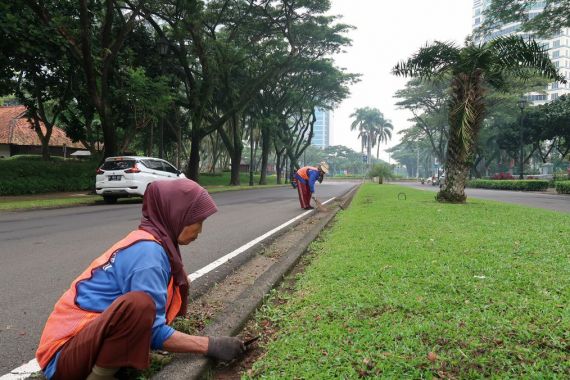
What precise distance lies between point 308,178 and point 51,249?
23.1ft

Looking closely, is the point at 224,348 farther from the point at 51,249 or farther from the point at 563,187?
the point at 563,187

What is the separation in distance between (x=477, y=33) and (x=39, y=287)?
22.8 m

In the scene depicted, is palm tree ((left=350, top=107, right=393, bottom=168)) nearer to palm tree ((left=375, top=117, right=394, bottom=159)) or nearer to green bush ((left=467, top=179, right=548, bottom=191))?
palm tree ((left=375, top=117, right=394, bottom=159))

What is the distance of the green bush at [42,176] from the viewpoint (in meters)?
17.7

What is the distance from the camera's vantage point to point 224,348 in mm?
2543

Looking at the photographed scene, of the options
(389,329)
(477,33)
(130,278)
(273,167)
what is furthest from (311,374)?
(273,167)

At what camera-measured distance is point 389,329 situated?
2855 millimetres

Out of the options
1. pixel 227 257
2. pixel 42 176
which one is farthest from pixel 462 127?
pixel 42 176

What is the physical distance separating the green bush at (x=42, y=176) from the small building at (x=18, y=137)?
14086mm

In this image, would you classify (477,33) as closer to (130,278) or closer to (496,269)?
(496,269)

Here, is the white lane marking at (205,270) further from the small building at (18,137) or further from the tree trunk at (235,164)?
the small building at (18,137)

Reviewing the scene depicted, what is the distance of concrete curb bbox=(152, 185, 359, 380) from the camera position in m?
2.44

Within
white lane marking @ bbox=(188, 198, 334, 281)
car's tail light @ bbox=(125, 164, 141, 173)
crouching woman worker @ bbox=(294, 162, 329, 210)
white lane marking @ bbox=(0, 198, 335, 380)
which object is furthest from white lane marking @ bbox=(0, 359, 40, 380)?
car's tail light @ bbox=(125, 164, 141, 173)

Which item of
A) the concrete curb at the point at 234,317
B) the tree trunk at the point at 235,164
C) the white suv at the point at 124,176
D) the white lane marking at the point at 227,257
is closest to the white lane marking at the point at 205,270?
the white lane marking at the point at 227,257
